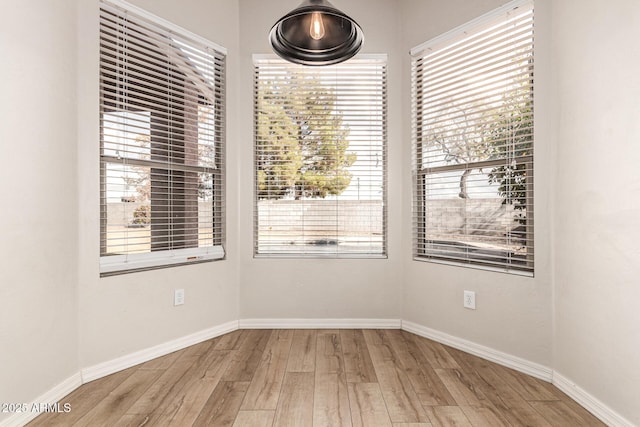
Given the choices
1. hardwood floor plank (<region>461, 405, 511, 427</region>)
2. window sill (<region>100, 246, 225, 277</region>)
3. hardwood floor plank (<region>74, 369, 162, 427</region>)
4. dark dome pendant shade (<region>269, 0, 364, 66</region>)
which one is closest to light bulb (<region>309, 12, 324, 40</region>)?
dark dome pendant shade (<region>269, 0, 364, 66</region>)

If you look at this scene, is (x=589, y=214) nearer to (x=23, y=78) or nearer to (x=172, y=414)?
(x=172, y=414)

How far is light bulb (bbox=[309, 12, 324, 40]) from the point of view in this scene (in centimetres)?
172

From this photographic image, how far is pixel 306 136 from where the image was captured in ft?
10.2

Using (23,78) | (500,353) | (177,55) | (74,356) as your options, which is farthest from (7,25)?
(500,353)

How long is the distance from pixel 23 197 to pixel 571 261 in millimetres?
2995

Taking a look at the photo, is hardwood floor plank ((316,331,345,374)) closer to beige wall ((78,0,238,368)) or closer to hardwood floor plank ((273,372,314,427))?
hardwood floor plank ((273,372,314,427))

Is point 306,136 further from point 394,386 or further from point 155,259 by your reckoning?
point 394,386

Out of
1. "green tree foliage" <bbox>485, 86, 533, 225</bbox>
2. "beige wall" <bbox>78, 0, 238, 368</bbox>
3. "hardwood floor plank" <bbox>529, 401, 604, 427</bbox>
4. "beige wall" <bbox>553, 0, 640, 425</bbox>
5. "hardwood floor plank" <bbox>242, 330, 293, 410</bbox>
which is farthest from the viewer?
"green tree foliage" <bbox>485, 86, 533, 225</bbox>

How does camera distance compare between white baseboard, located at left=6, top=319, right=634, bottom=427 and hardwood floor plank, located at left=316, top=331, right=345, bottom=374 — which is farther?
hardwood floor plank, located at left=316, top=331, right=345, bottom=374

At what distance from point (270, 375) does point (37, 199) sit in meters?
1.67

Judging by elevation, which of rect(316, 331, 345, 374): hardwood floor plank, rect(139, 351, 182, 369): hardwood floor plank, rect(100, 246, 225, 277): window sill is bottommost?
rect(139, 351, 182, 369): hardwood floor plank

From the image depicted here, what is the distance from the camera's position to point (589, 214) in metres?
1.88

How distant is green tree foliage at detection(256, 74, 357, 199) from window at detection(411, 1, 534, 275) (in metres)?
0.68

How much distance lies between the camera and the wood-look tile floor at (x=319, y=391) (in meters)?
1.75
